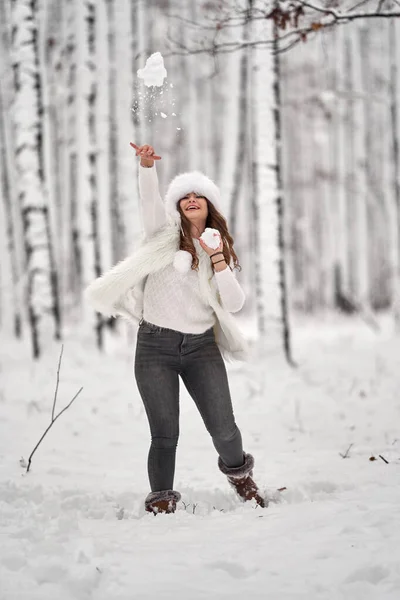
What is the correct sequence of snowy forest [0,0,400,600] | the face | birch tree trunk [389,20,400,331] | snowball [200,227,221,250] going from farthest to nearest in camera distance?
birch tree trunk [389,20,400,331], the face, snowball [200,227,221,250], snowy forest [0,0,400,600]

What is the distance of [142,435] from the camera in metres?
5.51

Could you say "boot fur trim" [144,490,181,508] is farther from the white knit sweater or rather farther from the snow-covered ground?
the white knit sweater

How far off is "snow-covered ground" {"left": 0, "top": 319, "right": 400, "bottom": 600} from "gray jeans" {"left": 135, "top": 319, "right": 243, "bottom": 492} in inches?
14.1

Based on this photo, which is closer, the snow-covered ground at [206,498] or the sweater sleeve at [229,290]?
the snow-covered ground at [206,498]

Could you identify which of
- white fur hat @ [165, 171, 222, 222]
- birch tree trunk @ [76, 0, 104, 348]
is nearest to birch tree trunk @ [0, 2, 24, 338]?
birch tree trunk @ [76, 0, 104, 348]

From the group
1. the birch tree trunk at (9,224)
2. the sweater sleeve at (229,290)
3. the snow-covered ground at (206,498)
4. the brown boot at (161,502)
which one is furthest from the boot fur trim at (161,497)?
the birch tree trunk at (9,224)

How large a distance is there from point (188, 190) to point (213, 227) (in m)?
0.28

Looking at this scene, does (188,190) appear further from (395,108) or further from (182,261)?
(395,108)

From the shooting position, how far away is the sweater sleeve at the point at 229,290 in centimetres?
322

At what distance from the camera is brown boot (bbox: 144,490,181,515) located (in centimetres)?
319

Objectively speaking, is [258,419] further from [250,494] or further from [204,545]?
[204,545]

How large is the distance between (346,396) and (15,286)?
10209 millimetres

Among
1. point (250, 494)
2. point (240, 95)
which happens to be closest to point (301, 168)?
point (240, 95)

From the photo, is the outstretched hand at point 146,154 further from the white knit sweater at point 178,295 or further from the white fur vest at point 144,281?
the white fur vest at point 144,281
